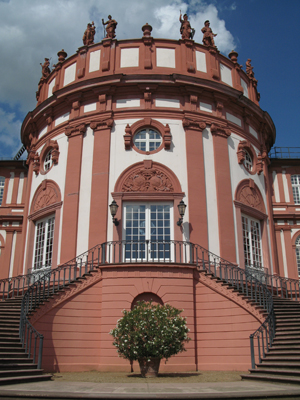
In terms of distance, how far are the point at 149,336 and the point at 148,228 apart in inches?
244

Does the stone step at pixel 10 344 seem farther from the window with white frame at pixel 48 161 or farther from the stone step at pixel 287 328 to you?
the window with white frame at pixel 48 161

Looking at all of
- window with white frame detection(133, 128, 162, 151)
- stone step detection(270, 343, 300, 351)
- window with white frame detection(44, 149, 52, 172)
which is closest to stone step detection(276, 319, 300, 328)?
stone step detection(270, 343, 300, 351)

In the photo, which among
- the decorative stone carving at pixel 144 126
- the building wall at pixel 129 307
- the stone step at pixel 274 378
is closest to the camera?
the stone step at pixel 274 378

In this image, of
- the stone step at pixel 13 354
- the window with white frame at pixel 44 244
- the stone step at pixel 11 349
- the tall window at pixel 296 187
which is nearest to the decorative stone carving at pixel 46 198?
the window with white frame at pixel 44 244

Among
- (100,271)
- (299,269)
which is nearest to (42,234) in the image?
(100,271)

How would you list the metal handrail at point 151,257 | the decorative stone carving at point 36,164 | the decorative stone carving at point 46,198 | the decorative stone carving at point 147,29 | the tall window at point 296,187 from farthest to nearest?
the tall window at point 296,187, the decorative stone carving at point 36,164, the decorative stone carving at point 147,29, the decorative stone carving at point 46,198, the metal handrail at point 151,257

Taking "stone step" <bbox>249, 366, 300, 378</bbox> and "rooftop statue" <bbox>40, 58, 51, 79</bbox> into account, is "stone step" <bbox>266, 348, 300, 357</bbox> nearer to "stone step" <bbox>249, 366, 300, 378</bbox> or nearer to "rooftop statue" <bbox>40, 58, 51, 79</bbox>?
"stone step" <bbox>249, 366, 300, 378</bbox>

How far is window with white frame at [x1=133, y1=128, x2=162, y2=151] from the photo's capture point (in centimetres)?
1791

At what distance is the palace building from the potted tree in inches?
105

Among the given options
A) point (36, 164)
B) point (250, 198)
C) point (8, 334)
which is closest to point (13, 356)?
point (8, 334)

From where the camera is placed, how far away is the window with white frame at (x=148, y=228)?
16.0 meters

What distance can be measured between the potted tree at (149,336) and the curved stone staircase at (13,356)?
2.01 meters

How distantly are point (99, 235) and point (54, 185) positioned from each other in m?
3.77

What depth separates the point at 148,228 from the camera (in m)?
16.5
